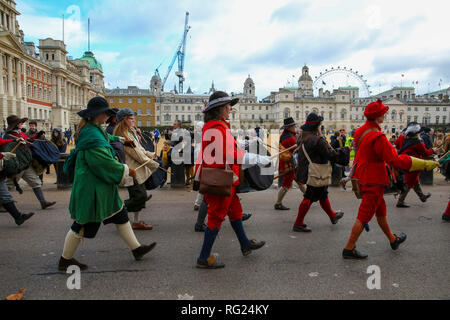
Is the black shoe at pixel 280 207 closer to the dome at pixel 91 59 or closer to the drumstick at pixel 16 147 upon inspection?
the drumstick at pixel 16 147

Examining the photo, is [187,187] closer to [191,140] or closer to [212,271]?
[191,140]

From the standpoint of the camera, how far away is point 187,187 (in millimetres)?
10625

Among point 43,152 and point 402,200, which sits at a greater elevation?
point 43,152

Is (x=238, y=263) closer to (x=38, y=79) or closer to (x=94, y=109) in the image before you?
(x=94, y=109)

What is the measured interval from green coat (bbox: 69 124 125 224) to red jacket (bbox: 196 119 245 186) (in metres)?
0.97

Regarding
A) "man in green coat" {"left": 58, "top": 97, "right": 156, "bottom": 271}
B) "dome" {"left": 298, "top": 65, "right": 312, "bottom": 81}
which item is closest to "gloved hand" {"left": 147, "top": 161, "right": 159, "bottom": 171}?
"man in green coat" {"left": 58, "top": 97, "right": 156, "bottom": 271}

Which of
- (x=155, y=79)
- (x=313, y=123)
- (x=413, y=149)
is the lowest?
(x=413, y=149)

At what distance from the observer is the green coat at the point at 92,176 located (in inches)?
145

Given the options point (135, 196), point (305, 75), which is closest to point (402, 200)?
point (135, 196)

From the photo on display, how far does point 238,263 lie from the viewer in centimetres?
425

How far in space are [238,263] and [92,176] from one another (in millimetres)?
2054
